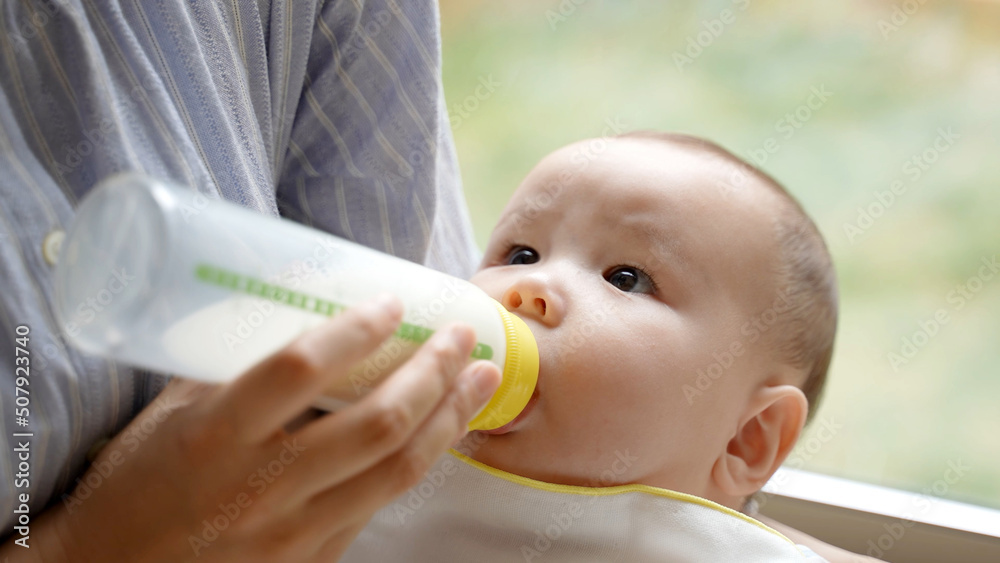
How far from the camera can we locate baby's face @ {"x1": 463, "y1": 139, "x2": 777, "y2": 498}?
0.83m

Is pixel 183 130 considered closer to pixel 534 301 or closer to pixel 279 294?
pixel 279 294

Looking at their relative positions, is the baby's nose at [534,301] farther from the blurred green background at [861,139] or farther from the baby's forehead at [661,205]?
the blurred green background at [861,139]

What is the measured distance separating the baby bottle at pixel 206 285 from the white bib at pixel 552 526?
0.32 m

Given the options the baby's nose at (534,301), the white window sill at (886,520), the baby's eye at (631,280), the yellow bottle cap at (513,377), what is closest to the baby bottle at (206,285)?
the yellow bottle cap at (513,377)

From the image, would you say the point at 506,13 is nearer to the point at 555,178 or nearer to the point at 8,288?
the point at 555,178

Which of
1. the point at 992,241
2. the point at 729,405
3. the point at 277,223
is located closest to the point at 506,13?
the point at 992,241

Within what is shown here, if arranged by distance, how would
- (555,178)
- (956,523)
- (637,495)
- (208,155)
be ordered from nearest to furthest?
(208,155)
(637,495)
(555,178)
(956,523)

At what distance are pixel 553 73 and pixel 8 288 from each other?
1.81 m

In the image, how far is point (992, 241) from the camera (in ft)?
5.70

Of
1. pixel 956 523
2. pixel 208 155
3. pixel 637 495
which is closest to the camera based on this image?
pixel 208 155

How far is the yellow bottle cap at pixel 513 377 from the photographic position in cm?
71

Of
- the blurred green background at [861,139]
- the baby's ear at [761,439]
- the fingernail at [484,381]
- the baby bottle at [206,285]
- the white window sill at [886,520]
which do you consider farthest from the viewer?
the blurred green background at [861,139]

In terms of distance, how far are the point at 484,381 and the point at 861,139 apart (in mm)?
1626

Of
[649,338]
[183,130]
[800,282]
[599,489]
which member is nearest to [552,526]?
[599,489]
